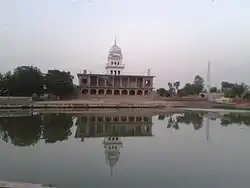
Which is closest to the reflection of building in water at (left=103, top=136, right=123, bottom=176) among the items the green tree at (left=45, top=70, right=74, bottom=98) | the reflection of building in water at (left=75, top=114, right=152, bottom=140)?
the reflection of building in water at (left=75, top=114, right=152, bottom=140)

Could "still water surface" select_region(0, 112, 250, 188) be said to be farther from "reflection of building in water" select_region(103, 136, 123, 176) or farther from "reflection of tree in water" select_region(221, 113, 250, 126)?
"reflection of tree in water" select_region(221, 113, 250, 126)

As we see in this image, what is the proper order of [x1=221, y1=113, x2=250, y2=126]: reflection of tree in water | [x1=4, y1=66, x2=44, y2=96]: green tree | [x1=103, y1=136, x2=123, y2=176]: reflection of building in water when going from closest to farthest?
[x1=103, y1=136, x2=123, y2=176]: reflection of building in water, [x1=221, y1=113, x2=250, y2=126]: reflection of tree in water, [x1=4, y1=66, x2=44, y2=96]: green tree

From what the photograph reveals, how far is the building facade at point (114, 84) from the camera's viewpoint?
219ft

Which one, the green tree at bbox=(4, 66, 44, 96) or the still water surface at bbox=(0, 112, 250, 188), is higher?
the green tree at bbox=(4, 66, 44, 96)

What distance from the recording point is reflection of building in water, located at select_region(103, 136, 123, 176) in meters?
10.9

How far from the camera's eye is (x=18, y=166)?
9.95 meters

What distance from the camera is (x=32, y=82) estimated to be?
50.6m

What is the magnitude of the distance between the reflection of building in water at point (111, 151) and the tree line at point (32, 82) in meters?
35.2

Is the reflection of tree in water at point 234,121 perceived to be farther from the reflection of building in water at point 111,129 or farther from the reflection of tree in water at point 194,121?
the reflection of building in water at point 111,129

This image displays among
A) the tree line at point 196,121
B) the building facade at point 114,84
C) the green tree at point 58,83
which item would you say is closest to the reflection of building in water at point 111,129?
the tree line at point 196,121

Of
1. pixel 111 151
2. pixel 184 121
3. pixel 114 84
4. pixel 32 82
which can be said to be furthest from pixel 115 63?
pixel 111 151

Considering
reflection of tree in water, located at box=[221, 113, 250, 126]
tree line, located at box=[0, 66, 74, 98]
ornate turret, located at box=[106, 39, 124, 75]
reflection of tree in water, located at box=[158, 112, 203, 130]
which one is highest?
ornate turret, located at box=[106, 39, 124, 75]

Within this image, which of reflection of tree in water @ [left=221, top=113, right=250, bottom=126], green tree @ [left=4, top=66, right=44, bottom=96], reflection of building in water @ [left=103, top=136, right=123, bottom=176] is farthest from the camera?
green tree @ [left=4, top=66, right=44, bottom=96]

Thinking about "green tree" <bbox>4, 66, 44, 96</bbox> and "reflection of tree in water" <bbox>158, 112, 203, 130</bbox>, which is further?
"green tree" <bbox>4, 66, 44, 96</bbox>
